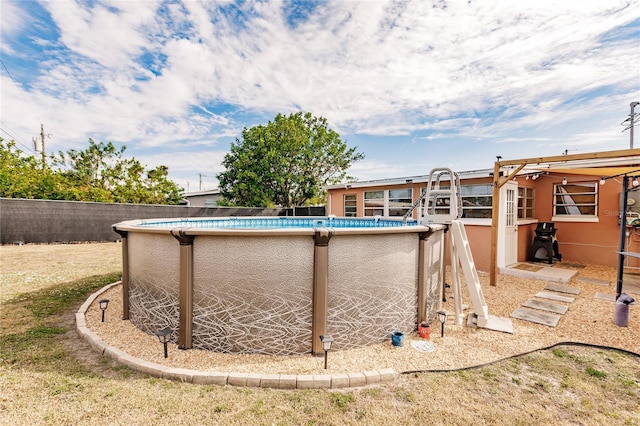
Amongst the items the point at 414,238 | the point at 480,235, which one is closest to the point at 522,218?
the point at 480,235

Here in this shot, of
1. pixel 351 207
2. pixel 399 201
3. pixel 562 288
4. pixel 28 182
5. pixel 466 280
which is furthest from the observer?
pixel 28 182

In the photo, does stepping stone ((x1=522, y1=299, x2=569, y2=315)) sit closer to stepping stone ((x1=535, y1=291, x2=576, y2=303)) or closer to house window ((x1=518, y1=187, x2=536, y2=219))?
stepping stone ((x1=535, y1=291, x2=576, y2=303))

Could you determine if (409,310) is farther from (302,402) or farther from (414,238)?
(302,402)

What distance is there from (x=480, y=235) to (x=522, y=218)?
214 centimetres

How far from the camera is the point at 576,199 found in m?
9.70

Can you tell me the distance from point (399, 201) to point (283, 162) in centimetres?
1052

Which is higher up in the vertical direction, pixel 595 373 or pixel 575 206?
pixel 575 206

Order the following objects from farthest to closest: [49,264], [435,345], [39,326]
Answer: [49,264] → [39,326] → [435,345]

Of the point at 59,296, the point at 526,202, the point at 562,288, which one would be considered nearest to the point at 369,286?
the point at 562,288

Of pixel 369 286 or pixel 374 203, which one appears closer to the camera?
pixel 369 286

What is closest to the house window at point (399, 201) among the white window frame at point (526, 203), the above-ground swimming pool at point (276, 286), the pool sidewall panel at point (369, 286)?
the white window frame at point (526, 203)

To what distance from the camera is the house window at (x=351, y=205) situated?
13.1 metres

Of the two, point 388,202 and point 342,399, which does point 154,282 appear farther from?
point 388,202

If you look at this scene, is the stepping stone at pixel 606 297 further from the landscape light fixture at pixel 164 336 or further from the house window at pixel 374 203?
the landscape light fixture at pixel 164 336
